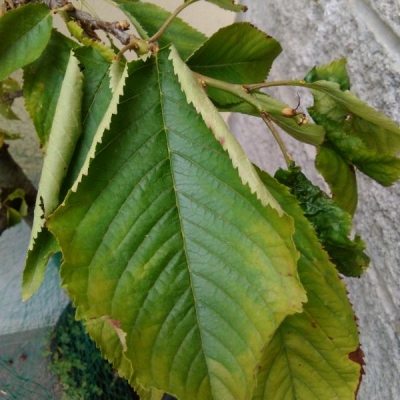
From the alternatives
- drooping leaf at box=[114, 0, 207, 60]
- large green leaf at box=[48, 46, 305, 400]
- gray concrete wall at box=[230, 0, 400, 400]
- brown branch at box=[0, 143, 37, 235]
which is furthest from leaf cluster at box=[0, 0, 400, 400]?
brown branch at box=[0, 143, 37, 235]

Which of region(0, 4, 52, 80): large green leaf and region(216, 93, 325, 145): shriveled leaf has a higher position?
region(0, 4, 52, 80): large green leaf

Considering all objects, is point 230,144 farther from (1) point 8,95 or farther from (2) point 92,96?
(1) point 8,95

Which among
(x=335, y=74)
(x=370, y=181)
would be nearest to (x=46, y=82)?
(x=335, y=74)

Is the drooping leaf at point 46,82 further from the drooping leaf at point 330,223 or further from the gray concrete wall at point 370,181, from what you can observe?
the gray concrete wall at point 370,181

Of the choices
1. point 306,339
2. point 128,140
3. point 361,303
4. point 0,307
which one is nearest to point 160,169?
point 128,140

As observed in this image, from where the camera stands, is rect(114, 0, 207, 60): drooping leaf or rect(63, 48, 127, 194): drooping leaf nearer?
rect(63, 48, 127, 194): drooping leaf

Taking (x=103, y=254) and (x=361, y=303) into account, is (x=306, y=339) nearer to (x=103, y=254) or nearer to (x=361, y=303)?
(x=103, y=254)

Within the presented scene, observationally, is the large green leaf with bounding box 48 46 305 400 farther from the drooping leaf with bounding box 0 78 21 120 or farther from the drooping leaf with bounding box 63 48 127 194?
the drooping leaf with bounding box 0 78 21 120
